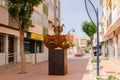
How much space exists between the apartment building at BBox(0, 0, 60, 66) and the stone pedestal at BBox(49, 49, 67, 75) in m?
6.01

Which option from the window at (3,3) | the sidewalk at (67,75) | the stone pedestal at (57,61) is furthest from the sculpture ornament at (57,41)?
the window at (3,3)

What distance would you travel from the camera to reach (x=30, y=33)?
3375cm

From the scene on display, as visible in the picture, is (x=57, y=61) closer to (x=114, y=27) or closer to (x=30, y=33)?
(x=114, y=27)

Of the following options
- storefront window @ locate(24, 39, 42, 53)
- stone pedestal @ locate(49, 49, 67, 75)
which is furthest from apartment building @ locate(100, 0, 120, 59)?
storefront window @ locate(24, 39, 42, 53)

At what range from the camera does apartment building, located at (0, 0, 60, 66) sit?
85.2ft

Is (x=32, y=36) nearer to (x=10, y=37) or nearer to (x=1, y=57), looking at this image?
(x=10, y=37)

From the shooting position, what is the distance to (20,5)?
74.4 ft

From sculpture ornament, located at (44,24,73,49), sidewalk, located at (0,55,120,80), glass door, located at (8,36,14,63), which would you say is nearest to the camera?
sidewalk, located at (0,55,120,80)

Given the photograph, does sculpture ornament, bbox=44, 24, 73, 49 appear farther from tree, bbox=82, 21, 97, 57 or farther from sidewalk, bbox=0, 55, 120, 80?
tree, bbox=82, 21, 97, 57

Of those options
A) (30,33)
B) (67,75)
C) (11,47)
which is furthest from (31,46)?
(67,75)

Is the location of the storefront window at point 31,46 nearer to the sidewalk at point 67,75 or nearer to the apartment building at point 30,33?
the apartment building at point 30,33

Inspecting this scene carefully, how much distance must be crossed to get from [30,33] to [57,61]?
13882 millimetres

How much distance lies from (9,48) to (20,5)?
8665 mm

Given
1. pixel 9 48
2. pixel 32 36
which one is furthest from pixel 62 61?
pixel 32 36
